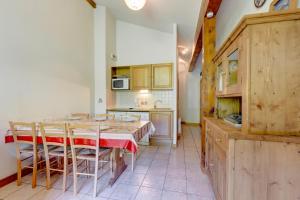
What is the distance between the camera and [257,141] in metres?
1.05

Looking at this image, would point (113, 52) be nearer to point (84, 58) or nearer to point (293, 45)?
point (84, 58)

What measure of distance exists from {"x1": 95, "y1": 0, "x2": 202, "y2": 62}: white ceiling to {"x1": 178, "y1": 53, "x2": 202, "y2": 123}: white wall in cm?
227

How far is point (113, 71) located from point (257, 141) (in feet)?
13.1

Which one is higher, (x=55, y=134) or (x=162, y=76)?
(x=162, y=76)

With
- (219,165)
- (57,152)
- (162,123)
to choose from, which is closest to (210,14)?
(219,165)

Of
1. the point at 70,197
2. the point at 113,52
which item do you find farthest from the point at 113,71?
the point at 70,197

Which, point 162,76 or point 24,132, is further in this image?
point 162,76

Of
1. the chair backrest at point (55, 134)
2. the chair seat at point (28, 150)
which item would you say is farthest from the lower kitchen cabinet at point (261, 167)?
the chair seat at point (28, 150)

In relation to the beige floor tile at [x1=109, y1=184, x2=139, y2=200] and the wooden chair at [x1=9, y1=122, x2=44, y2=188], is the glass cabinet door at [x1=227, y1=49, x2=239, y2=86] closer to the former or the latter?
the beige floor tile at [x1=109, y1=184, x2=139, y2=200]

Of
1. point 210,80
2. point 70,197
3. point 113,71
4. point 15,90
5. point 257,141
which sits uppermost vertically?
point 113,71

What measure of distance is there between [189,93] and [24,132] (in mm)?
5956

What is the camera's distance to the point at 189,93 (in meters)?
6.71

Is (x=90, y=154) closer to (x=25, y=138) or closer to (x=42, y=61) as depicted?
(x=25, y=138)

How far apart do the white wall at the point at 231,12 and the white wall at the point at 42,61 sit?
10.1ft
